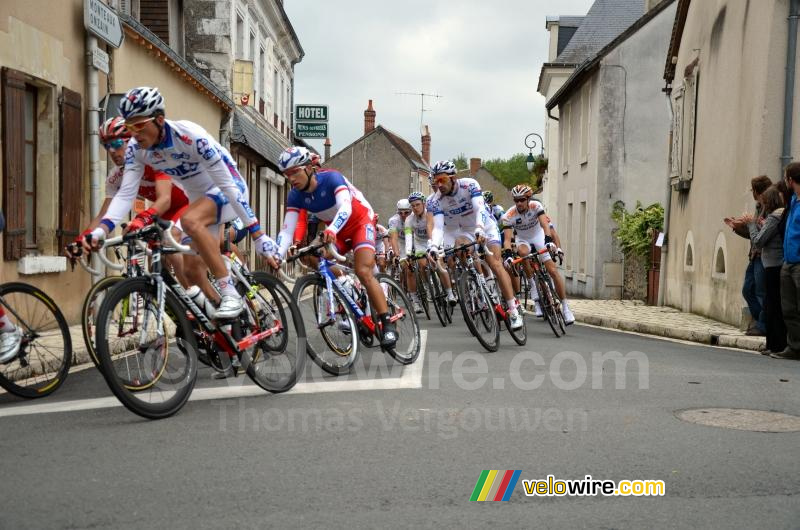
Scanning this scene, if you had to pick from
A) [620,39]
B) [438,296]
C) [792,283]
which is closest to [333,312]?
[792,283]

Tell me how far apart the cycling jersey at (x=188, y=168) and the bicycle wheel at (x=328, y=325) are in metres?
1.18

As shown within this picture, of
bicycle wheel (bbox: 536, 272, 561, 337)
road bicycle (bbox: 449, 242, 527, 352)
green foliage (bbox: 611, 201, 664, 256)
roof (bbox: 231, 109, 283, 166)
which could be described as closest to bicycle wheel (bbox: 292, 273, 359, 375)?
road bicycle (bbox: 449, 242, 527, 352)

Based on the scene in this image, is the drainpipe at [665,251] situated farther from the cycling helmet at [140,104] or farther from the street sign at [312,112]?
the street sign at [312,112]

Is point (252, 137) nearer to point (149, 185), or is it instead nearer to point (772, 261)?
point (772, 261)

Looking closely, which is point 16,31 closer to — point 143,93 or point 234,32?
point 143,93

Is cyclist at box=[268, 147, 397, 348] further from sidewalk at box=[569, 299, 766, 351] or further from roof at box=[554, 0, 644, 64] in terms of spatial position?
roof at box=[554, 0, 644, 64]

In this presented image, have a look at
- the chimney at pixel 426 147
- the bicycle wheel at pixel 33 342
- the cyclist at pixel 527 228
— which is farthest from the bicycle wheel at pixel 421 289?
the chimney at pixel 426 147

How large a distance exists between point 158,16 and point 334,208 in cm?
1600

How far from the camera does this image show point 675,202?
1936 cm

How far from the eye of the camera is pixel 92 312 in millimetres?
5445

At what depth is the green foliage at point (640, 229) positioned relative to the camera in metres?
22.2

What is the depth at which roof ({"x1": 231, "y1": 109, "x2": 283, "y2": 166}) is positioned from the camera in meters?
25.5

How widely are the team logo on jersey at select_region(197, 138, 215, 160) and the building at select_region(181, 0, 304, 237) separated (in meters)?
18.6

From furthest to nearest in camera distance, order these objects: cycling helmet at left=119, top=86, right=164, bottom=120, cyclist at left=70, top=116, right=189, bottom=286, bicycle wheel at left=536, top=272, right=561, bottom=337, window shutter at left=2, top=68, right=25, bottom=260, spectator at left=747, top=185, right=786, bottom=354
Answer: bicycle wheel at left=536, top=272, right=561, bottom=337, window shutter at left=2, top=68, right=25, bottom=260, spectator at left=747, top=185, right=786, bottom=354, cyclist at left=70, top=116, right=189, bottom=286, cycling helmet at left=119, top=86, right=164, bottom=120
